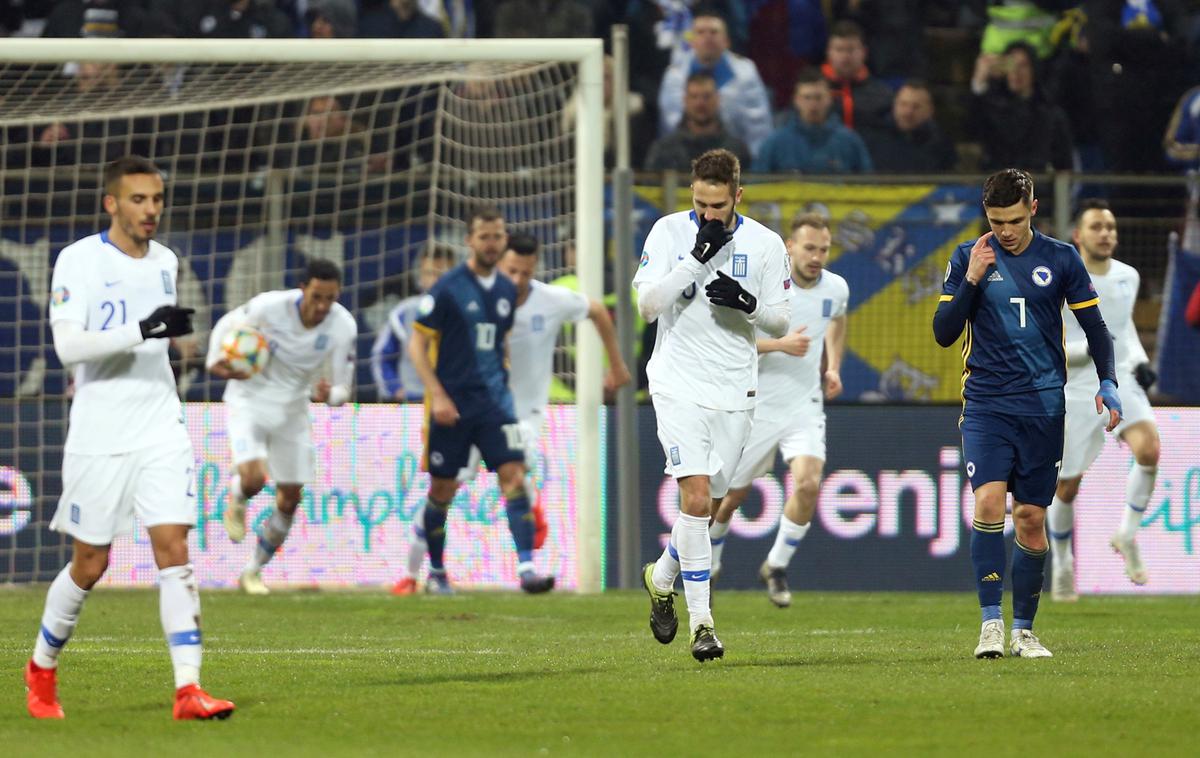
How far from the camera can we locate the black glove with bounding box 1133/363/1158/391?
13352 mm

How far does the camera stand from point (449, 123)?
1658 centimetres

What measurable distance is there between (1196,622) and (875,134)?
24.2ft

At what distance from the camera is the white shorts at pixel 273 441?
14.8m

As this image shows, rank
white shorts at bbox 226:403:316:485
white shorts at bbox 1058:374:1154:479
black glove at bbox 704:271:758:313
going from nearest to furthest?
black glove at bbox 704:271:758:313 → white shorts at bbox 1058:374:1154:479 → white shorts at bbox 226:403:316:485

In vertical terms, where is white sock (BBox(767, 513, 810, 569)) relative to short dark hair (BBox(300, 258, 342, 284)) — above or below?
below

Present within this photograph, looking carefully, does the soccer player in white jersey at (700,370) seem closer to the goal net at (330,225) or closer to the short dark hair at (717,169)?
the short dark hair at (717,169)

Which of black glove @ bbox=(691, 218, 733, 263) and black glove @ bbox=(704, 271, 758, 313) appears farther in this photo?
black glove @ bbox=(704, 271, 758, 313)

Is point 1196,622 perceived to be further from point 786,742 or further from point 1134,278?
point 786,742

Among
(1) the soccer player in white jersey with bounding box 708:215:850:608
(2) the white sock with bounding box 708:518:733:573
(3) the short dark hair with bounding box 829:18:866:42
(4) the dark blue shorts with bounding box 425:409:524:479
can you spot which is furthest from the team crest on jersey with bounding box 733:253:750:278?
(3) the short dark hair with bounding box 829:18:866:42

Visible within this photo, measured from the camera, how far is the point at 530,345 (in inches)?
591

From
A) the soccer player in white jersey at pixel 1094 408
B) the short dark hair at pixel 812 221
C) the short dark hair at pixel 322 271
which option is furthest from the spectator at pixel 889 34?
the short dark hair at pixel 322 271

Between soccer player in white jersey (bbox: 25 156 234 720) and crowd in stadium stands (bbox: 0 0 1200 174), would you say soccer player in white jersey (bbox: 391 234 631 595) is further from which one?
soccer player in white jersey (bbox: 25 156 234 720)

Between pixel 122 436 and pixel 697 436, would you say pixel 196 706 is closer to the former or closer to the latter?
pixel 122 436

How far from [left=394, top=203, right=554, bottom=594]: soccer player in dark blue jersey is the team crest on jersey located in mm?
5108
